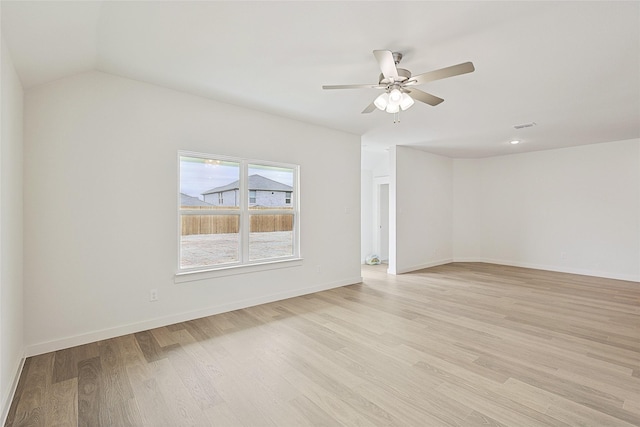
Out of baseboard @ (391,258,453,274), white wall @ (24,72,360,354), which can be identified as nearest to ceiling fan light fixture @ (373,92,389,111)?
white wall @ (24,72,360,354)

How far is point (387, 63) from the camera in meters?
2.27

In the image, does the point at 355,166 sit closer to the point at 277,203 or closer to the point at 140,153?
the point at 277,203

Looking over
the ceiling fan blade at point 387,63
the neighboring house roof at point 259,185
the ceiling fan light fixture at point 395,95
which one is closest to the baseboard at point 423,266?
the neighboring house roof at point 259,185

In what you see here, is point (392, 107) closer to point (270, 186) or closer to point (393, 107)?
point (393, 107)

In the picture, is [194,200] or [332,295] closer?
[194,200]

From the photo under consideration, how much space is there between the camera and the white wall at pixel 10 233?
1966 millimetres

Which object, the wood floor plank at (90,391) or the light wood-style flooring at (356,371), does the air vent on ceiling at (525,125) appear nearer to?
the light wood-style flooring at (356,371)

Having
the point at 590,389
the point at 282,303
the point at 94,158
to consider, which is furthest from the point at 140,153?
the point at 590,389

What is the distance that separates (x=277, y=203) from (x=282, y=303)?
56.6 inches

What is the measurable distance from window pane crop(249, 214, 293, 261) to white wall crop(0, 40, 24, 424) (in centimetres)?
229

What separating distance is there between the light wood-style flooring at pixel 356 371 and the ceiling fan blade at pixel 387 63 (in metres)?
2.41

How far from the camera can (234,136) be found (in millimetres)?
3936

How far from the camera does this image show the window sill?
3.51 m

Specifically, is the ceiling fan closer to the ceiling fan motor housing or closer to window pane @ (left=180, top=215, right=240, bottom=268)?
the ceiling fan motor housing
